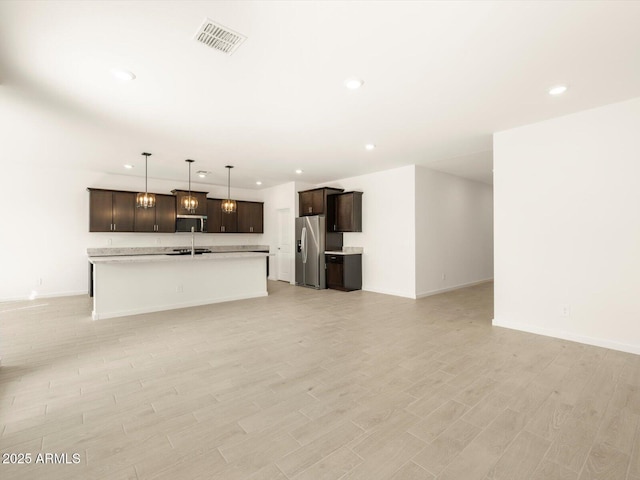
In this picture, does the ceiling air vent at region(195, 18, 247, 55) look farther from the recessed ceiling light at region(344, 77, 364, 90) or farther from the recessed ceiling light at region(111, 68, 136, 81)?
the recessed ceiling light at region(344, 77, 364, 90)

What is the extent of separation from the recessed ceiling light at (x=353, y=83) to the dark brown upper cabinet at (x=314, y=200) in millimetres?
4456

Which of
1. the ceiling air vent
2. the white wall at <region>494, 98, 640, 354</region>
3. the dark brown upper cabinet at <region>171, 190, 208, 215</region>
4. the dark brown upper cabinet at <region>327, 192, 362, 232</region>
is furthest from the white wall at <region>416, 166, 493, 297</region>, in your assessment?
the dark brown upper cabinet at <region>171, 190, 208, 215</region>

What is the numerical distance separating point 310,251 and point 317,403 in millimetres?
5349

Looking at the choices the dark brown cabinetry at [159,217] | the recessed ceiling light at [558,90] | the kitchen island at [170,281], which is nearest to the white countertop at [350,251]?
the kitchen island at [170,281]

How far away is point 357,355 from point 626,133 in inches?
151

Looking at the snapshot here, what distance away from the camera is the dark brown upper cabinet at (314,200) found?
737 centimetres

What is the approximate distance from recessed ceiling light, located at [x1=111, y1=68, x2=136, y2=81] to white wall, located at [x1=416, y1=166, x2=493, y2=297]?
5109mm

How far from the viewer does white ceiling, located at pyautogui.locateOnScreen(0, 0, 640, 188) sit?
77.6 inches

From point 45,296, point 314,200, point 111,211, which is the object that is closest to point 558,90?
point 314,200

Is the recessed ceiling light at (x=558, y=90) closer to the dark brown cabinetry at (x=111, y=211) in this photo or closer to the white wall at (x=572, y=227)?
the white wall at (x=572, y=227)

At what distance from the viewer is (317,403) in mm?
2303

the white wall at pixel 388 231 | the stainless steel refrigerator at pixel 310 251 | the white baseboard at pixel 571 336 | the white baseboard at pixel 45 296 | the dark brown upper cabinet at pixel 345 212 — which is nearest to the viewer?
the white baseboard at pixel 571 336

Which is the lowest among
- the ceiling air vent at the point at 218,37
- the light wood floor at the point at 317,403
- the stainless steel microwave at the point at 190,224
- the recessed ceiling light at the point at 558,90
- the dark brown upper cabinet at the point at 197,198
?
the light wood floor at the point at 317,403

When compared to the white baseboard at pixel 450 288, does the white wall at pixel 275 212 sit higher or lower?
higher
